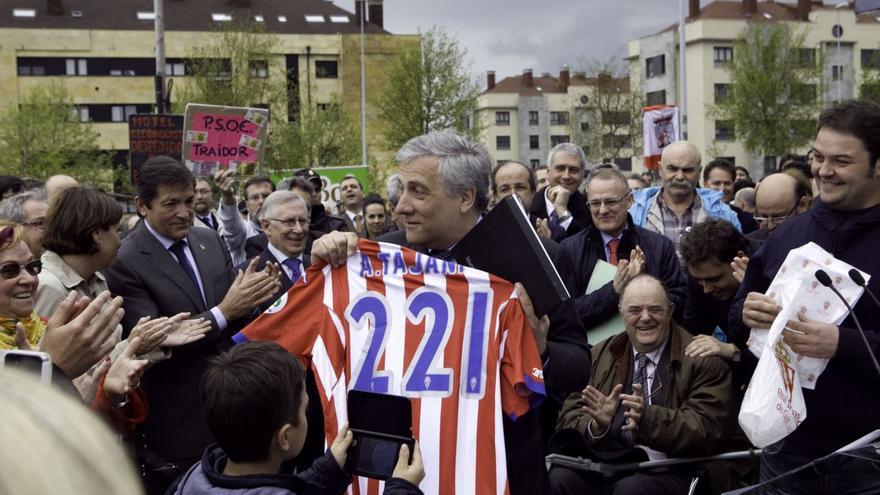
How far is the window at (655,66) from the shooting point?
258 ft

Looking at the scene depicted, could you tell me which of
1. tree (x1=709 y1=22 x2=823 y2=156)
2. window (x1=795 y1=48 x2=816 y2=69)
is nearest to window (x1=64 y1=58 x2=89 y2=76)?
tree (x1=709 y1=22 x2=823 y2=156)

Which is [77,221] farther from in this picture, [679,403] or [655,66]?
[655,66]

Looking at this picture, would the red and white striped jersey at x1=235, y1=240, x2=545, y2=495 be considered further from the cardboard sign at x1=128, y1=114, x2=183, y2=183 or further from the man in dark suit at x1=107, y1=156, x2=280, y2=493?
the cardboard sign at x1=128, y1=114, x2=183, y2=183

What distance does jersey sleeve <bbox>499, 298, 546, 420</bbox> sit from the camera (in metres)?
3.97

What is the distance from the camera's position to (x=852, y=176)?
4.43 metres

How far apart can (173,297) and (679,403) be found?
117 inches

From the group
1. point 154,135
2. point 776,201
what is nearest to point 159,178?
point 776,201

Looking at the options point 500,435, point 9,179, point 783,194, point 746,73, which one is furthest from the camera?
point 746,73

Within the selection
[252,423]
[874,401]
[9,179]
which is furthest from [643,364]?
[9,179]

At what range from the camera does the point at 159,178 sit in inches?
238

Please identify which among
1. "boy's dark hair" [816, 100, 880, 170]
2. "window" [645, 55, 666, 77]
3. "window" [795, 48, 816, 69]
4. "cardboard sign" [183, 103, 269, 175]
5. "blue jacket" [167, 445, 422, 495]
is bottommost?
"blue jacket" [167, 445, 422, 495]

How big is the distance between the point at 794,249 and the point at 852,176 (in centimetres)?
42

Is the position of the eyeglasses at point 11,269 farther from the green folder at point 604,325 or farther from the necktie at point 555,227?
the necktie at point 555,227

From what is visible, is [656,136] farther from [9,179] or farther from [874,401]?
[874,401]
